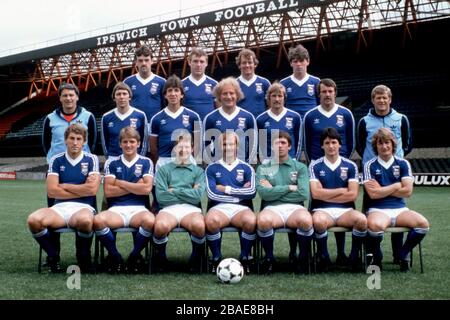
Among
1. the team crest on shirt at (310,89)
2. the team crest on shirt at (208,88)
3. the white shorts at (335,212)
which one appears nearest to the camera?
the white shorts at (335,212)

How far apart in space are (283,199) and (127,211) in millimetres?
1471

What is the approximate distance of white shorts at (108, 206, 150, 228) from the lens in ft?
15.4

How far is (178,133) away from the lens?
17.4 feet

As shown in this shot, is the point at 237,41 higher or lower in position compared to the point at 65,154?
higher

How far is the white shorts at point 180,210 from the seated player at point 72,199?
0.70m

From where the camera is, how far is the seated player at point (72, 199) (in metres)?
4.60

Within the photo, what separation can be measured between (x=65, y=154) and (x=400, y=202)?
10.7 feet

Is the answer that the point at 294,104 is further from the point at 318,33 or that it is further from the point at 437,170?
the point at 318,33

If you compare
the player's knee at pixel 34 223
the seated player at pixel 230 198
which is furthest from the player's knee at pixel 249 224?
the player's knee at pixel 34 223

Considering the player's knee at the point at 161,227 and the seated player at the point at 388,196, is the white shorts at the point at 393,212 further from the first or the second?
the player's knee at the point at 161,227

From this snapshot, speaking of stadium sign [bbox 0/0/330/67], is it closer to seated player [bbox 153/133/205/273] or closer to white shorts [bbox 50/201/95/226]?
seated player [bbox 153/133/205/273]

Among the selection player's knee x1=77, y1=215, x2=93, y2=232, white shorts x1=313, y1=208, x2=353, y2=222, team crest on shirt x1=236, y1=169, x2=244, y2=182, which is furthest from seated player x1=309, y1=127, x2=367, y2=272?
player's knee x1=77, y1=215, x2=93, y2=232

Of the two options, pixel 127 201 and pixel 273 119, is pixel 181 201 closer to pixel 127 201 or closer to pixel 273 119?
pixel 127 201
